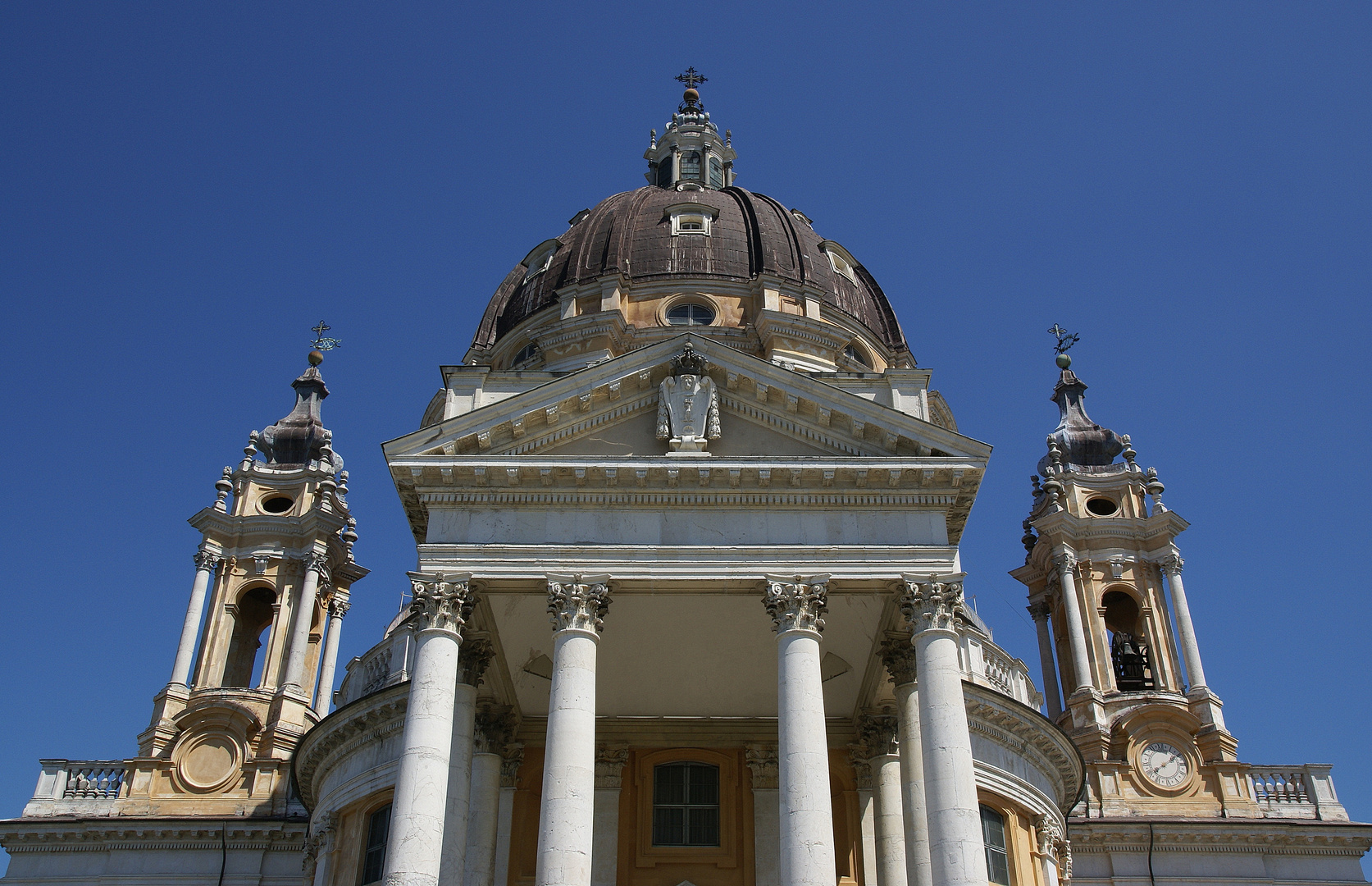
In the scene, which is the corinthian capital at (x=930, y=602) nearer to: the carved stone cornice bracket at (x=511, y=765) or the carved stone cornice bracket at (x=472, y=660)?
the carved stone cornice bracket at (x=472, y=660)

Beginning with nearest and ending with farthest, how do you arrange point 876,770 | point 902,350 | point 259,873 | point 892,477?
point 892,477 → point 876,770 → point 259,873 → point 902,350

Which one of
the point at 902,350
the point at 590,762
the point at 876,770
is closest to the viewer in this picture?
the point at 590,762

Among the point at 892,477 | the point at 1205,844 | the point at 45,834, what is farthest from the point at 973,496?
the point at 45,834

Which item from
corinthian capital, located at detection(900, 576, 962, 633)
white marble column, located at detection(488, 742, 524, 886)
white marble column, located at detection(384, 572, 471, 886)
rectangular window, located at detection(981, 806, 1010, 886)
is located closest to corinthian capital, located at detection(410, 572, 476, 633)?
white marble column, located at detection(384, 572, 471, 886)

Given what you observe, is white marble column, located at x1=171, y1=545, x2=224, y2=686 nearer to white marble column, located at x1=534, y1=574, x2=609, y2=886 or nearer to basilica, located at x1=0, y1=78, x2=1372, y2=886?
basilica, located at x1=0, y1=78, x2=1372, y2=886

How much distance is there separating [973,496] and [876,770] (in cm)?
576

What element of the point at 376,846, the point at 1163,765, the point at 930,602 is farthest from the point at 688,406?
the point at 1163,765

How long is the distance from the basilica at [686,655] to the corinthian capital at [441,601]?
0.05 m

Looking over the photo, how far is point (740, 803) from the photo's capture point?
2370 cm

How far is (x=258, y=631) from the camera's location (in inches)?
1503

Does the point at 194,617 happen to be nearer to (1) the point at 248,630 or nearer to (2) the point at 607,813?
(1) the point at 248,630

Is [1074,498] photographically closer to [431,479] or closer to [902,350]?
[902,350]

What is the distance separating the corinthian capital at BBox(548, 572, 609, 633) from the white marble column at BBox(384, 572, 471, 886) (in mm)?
1380

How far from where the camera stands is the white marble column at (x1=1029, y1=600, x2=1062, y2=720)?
3731 cm
